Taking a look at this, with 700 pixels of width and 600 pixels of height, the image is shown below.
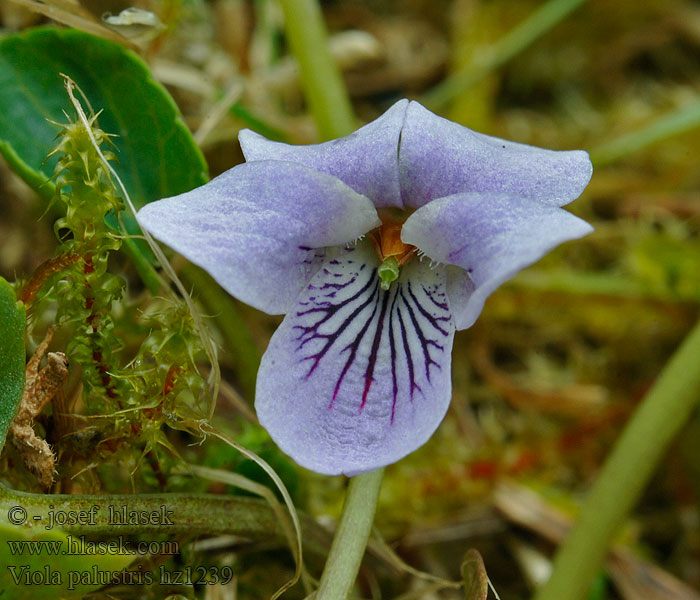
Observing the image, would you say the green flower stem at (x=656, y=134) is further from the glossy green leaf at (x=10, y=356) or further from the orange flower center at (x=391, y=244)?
the glossy green leaf at (x=10, y=356)

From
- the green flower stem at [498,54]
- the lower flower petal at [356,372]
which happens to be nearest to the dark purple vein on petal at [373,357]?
the lower flower petal at [356,372]

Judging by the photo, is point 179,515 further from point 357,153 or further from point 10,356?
point 357,153

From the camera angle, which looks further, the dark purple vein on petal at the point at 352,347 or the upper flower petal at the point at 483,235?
the dark purple vein on petal at the point at 352,347

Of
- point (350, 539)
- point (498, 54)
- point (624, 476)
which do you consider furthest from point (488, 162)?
point (498, 54)

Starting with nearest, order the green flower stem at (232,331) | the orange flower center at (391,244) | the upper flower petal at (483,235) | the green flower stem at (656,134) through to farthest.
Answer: the upper flower petal at (483,235), the orange flower center at (391,244), the green flower stem at (232,331), the green flower stem at (656,134)

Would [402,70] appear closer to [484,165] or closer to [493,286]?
[484,165]

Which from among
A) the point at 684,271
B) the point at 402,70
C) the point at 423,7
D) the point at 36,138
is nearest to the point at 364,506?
the point at 36,138

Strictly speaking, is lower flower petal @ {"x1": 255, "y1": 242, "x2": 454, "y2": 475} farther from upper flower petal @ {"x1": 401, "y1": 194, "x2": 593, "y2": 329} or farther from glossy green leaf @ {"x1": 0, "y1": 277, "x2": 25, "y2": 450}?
glossy green leaf @ {"x1": 0, "y1": 277, "x2": 25, "y2": 450}
